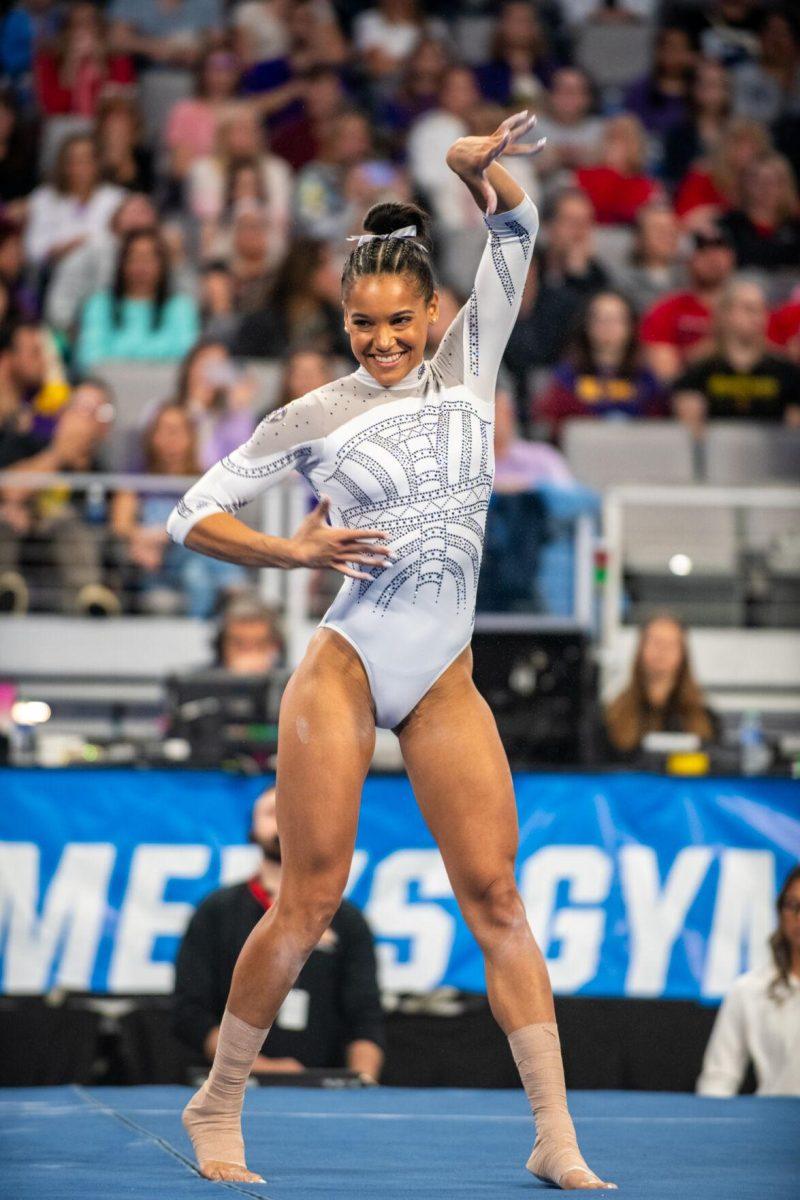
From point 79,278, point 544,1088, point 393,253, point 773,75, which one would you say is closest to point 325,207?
point 79,278

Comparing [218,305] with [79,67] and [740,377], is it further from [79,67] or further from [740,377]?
[740,377]

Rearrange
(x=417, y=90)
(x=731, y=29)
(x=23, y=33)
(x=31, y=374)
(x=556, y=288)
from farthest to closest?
1. (x=731, y=29)
2. (x=23, y=33)
3. (x=417, y=90)
4. (x=556, y=288)
5. (x=31, y=374)

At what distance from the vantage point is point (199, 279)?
10.3 m

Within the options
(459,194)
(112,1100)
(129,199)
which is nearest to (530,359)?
(459,194)

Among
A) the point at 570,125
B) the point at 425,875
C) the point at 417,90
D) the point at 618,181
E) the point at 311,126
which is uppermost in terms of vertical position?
the point at 417,90

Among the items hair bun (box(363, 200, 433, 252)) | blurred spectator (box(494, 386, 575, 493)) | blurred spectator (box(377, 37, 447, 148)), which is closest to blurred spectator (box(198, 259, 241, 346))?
blurred spectator (box(494, 386, 575, 493))

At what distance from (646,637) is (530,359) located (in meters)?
2.71

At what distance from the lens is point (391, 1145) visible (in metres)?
4.44

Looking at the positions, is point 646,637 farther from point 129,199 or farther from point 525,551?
point 129,199

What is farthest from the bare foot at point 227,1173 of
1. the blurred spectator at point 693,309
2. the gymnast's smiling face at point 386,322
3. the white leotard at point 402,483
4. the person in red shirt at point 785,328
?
the person in red shirt at point 785,328

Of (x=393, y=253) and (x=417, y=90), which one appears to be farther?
(x=417, y=90)

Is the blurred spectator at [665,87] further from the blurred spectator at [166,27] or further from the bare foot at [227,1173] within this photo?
the bare foot at [227,1173]

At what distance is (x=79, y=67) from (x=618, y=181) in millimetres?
3315

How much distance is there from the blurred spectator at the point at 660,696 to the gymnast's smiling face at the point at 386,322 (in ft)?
12.4
